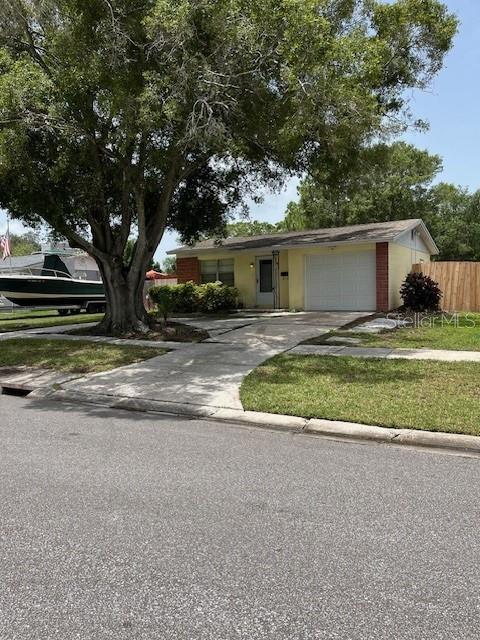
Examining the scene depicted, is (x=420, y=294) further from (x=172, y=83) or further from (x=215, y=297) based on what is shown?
(x=172, y=83)

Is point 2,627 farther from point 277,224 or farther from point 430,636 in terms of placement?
point 277,224

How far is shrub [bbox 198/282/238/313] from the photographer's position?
2130 cm

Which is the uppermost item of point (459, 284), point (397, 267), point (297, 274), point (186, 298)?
point (397, 267)

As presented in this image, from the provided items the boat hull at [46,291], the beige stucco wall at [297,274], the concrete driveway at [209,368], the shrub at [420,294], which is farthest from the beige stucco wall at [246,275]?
the boat hull at [46,291]

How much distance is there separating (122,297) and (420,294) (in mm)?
10563

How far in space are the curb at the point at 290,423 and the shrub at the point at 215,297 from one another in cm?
1268

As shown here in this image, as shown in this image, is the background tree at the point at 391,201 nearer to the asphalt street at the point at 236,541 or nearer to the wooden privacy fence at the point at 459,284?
the wooden privacy fence at the point at 459,284

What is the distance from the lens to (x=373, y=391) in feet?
26.0

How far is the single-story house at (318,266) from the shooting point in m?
19.5

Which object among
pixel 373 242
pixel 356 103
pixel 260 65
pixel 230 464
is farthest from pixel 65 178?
pixel 373 242

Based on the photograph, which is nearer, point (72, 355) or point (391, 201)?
point (72, 355)

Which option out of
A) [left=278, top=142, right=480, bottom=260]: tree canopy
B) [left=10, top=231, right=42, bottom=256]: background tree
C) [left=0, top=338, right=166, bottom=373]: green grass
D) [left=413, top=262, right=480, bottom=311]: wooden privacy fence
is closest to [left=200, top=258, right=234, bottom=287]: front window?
[left=413, top=262, right=480, bottom=311]: wooden privacy fence

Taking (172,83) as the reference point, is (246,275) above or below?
below

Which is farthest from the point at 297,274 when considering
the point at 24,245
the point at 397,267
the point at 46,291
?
the point at 24,245
